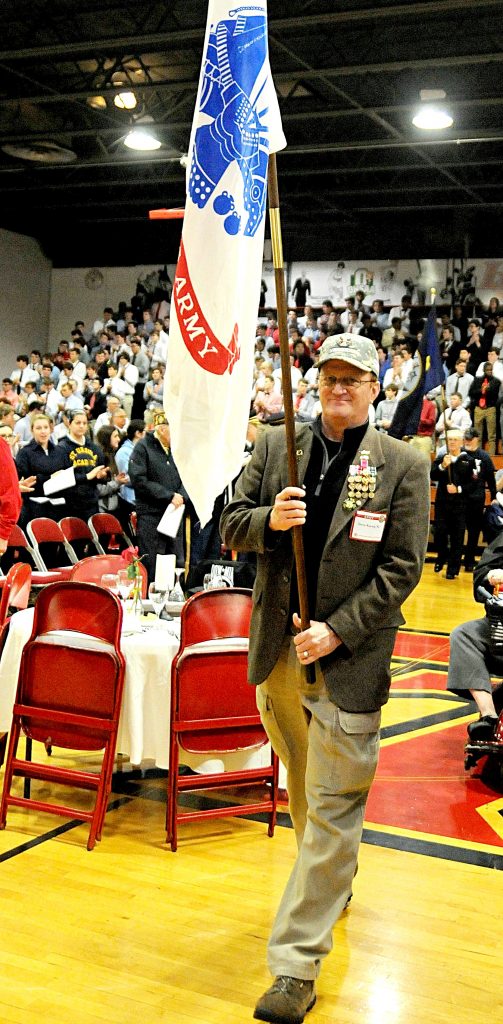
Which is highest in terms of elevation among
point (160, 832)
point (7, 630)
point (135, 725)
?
point (7, 630)

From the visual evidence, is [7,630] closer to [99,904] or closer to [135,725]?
[135,725]

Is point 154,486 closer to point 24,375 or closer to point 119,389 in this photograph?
point 119,389

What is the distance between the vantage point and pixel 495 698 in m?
5.57

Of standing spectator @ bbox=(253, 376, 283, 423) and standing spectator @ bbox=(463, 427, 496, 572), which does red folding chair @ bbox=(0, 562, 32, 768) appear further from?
standing spectator @ bbox=(253, 376, 283, 423)

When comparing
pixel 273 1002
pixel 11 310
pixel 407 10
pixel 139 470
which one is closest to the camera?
pixel 273 1002

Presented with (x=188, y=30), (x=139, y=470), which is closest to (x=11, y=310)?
(x=188, y=30)

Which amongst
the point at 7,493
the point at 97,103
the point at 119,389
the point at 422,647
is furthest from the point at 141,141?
the point at 7,493

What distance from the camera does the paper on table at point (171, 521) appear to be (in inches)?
331

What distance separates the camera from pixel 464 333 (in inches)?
772

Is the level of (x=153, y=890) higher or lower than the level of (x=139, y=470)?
lower

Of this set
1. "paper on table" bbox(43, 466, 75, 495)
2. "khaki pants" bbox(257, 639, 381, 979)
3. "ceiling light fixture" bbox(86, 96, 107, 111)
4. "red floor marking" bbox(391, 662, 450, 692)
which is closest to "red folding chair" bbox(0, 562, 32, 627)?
"khaki pants" bbox(257, 639, 381, 979)

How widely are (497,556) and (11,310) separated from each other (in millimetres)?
22842

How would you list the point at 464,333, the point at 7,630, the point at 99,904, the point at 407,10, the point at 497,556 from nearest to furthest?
the point at 99,904, the point at 7,630, the point at 497,556, the point at 407,10, the point at 464,333

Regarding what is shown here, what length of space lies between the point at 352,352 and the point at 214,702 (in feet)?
6.17
